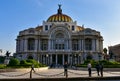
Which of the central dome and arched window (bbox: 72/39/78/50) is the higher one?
the central dome

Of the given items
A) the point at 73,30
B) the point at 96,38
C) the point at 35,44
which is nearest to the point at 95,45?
the point at 96,38

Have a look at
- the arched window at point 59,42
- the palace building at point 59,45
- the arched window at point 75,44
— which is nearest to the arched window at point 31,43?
the palace building at point 59,45

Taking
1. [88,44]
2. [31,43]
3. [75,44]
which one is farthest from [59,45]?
[88,44]

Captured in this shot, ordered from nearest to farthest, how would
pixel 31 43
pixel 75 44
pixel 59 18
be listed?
pixel 75 44 < pixel 31 43 < pixel 59 18

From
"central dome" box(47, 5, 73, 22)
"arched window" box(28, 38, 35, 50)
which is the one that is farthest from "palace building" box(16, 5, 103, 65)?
"central dome" box(47, 5, 73, 22)

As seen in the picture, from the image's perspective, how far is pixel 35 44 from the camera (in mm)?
97375

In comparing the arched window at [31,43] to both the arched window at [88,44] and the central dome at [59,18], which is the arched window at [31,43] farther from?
the arched window at [88,44]

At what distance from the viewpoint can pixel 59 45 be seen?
318 feet

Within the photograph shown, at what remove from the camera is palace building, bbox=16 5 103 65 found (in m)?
95.2

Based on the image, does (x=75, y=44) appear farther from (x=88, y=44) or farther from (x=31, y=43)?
(x=31, y=43)

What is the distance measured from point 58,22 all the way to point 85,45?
48.4ft

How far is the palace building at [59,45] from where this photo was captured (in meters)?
95.2

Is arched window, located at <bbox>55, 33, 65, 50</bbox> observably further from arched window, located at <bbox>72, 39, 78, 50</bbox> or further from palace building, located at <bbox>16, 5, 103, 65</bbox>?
arched window, located at <bbox>72, 39, 78, 50</bbox>

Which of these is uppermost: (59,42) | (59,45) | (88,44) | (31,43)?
(59,42)
